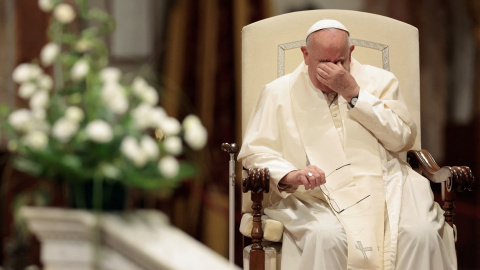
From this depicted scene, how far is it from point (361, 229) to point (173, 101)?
2.20 m

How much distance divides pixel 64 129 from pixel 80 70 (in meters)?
0.18

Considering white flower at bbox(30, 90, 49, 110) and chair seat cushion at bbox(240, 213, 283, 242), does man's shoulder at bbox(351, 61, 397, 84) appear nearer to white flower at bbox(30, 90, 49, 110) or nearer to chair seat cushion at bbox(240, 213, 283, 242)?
chair seat cushion at bbox(240, 213, 283, 242)

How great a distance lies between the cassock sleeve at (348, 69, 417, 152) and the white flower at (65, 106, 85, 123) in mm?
2060

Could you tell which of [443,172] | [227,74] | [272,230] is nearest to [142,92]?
[272,230]

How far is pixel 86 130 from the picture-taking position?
1.31m

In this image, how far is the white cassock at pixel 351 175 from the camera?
297 cm

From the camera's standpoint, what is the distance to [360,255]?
300 cm

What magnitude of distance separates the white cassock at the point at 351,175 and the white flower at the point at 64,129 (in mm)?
1775

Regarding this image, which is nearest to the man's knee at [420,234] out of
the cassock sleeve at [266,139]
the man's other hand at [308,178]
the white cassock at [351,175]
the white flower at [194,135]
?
the white cassock at [351,175]

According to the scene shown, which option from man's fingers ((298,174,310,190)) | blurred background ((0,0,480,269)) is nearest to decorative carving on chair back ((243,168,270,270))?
man's fingers ((298,174,310,190))

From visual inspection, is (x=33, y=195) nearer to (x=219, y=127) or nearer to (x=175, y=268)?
(x=175, y=268)

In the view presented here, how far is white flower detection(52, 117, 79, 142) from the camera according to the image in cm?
128

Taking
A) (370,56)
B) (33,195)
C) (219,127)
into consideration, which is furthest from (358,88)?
(33,195)

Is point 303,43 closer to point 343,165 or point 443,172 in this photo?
point 343,165
